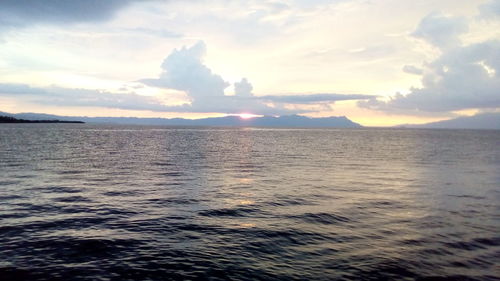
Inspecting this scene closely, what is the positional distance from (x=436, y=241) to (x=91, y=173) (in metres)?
37.1

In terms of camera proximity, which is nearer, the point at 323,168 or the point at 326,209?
the point at 326,209

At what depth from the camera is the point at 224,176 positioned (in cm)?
4097

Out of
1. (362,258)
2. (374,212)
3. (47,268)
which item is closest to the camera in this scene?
(47,268)

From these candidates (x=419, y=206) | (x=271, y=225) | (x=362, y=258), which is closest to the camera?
(x=362, y=258)

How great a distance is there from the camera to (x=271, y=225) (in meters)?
20.2

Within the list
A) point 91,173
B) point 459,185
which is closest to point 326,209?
point 459,185

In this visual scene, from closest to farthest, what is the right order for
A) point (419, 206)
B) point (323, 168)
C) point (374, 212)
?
point (374, 212), point (419, 206), point (323, 168)

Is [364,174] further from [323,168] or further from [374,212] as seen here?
[374,212]

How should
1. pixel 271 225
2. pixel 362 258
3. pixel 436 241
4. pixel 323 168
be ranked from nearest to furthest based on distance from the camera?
pixel 362 258 → pixel 436 241 → pixel 271 225 → pixel 323 168

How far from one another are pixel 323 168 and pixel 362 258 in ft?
114

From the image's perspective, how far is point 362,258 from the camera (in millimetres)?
15273

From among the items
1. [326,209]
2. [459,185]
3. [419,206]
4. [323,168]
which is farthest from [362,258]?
[323,168]

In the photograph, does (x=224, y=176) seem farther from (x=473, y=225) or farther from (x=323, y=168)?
(x=473, y=225)

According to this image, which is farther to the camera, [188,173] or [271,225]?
[188,173]
